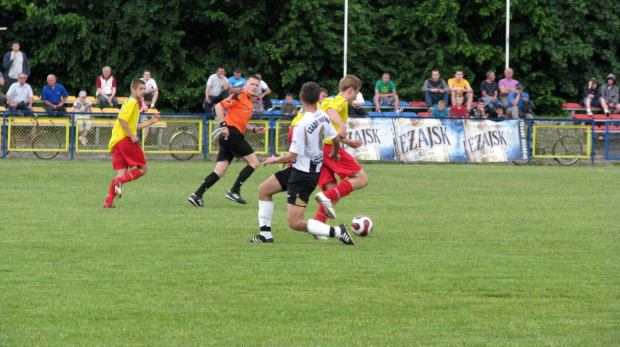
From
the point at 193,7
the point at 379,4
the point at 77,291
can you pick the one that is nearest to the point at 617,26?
the point at 379,4

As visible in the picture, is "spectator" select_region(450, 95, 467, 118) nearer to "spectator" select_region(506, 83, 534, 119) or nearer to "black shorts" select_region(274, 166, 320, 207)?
"spectator" select_region(506, 83, 534, 119)

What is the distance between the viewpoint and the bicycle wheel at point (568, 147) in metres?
25.0

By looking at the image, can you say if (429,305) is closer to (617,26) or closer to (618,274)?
(618,274)

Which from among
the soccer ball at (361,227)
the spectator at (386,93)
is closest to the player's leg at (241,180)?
the soccer ball at (361,227)

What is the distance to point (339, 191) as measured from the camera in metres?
11.0

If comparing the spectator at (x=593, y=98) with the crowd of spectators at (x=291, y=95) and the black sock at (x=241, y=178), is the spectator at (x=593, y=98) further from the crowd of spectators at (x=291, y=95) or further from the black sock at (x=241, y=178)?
the black sock at (x=241, y=178)

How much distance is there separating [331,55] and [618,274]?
88.8 ft

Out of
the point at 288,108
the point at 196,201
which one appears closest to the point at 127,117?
the point at 196,201

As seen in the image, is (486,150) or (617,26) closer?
(486,150)

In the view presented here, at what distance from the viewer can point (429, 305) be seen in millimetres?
6996

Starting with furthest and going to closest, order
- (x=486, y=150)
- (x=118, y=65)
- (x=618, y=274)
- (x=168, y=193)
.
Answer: (x=118, y=65)
(x=486, y=150)
(x=168, y=193)
(x=618, y=274)

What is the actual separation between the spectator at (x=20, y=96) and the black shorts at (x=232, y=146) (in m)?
12.0

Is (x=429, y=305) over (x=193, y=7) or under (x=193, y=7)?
under

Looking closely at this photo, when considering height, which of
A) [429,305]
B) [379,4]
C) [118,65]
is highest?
[379,4]
